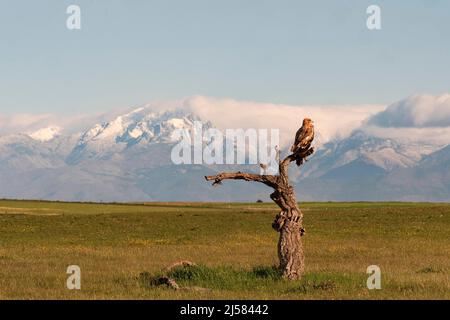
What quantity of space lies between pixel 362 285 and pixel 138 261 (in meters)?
15.3

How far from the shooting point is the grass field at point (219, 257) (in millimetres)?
23500

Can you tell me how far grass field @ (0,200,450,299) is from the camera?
23.5 m

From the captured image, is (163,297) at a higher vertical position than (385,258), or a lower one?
higher

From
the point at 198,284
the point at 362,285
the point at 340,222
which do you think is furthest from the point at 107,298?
the point at 340,222

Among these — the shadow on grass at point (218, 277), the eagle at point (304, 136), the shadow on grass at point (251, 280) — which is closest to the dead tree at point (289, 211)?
the eagle at point (304, 136)

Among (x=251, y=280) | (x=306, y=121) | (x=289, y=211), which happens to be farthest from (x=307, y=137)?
(x=251, y=280)

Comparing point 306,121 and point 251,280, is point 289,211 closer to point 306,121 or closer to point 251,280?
point 251,280

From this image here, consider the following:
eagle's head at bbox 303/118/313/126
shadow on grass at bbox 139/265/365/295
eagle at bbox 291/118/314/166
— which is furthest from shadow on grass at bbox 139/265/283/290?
eagle's head at bbox 303/118/313/126

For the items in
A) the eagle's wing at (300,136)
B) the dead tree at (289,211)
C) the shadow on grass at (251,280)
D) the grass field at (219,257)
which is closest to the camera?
the grass field at (219,257)

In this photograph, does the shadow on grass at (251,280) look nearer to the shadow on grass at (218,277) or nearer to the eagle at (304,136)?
the shadow on grass at (218,277)

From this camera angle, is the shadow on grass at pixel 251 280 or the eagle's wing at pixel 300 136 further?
the eagle's wing at pixel 300 136

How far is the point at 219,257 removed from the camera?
39.9 meters
